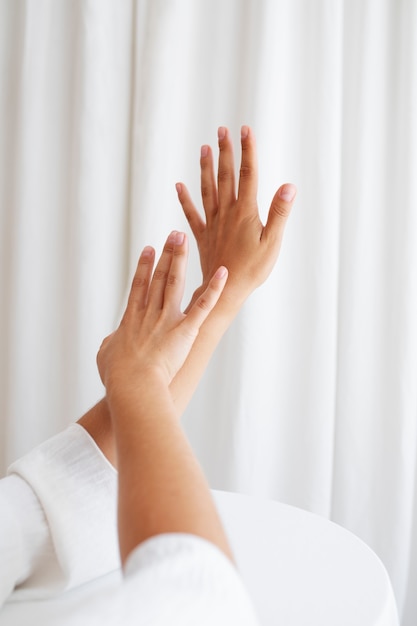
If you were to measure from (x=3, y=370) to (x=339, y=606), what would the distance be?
1173 millimetres

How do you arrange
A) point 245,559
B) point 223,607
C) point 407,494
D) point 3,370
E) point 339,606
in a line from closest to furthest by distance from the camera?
point 223,607 → point 339,606 → point 245,559 → point 407,494 → point 3,370

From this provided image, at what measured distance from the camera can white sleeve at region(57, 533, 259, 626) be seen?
16.7 inches

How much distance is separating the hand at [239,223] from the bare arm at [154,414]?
0.19m

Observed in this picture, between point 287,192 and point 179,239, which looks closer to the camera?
point 179,239

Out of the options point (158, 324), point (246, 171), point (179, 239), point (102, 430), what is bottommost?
point (102, 430)

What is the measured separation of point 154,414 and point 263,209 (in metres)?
0.99

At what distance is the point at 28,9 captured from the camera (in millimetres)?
1616

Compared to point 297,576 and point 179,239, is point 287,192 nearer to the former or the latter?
point 179,239

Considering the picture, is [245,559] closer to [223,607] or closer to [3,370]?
[223,607]

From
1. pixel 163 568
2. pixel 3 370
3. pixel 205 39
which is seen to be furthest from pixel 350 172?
pixel 163 568

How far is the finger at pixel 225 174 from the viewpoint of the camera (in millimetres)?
1164

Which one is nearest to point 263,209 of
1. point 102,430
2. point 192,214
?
point 192,214

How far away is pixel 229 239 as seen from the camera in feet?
3.80

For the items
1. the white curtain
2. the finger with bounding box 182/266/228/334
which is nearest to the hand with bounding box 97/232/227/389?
the finger with bounding box 182/266/228/334
